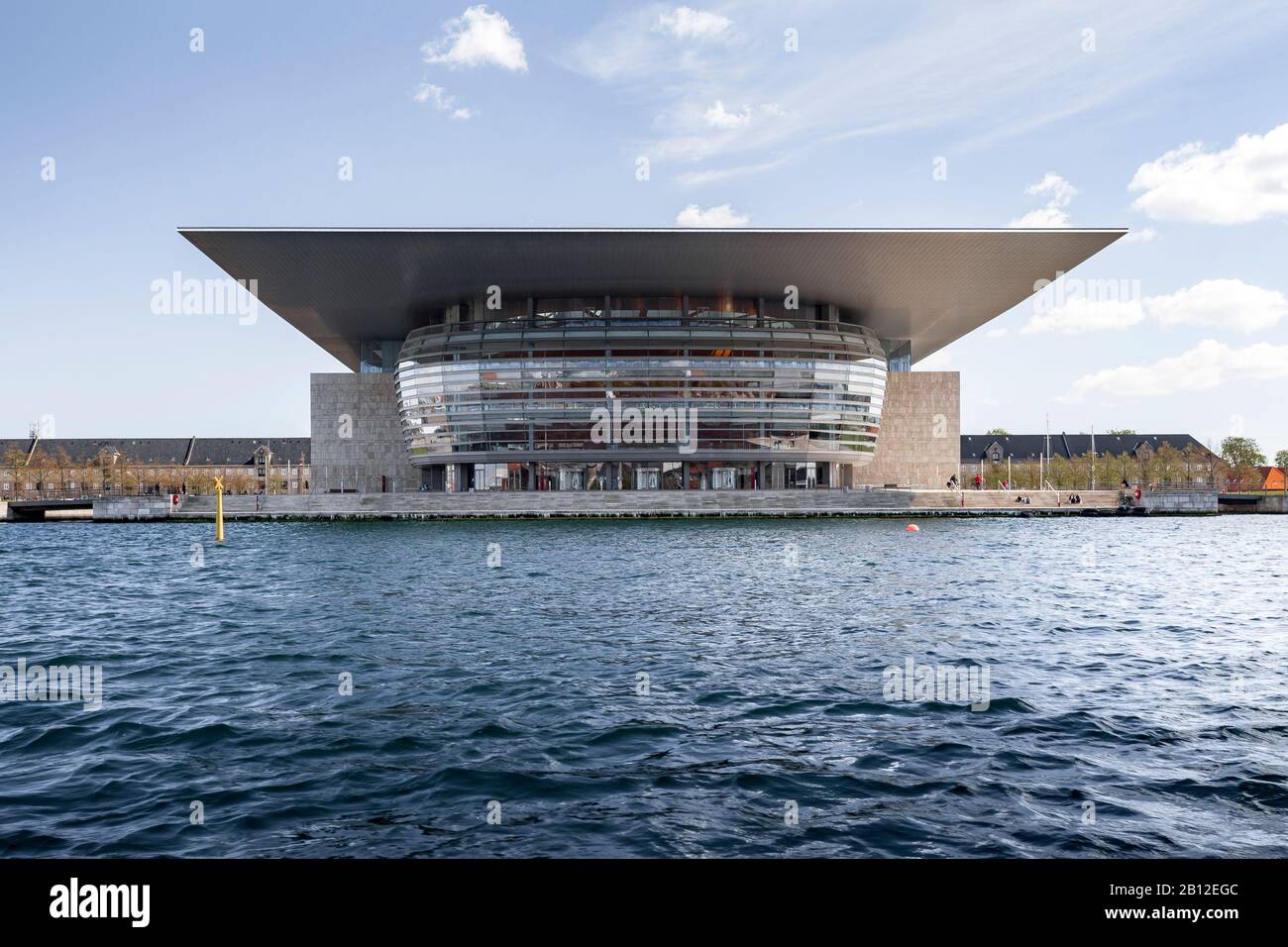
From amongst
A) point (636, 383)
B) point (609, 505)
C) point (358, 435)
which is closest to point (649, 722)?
point (609, 505)

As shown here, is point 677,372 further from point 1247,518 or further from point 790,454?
point 1247,518

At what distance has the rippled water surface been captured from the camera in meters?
5.64

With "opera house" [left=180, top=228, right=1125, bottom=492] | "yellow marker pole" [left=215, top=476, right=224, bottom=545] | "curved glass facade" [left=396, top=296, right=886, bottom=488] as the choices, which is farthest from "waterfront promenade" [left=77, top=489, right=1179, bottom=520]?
"yellow marker pole" [left=215, top=476, right=224, bottom=545]

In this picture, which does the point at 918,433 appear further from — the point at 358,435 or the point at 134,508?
the point at 134,508

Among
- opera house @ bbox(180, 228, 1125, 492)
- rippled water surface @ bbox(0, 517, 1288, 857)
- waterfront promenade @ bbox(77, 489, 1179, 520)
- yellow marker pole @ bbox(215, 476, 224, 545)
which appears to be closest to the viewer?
rippled water surface @ bbox(0, 517, 1288, 857)

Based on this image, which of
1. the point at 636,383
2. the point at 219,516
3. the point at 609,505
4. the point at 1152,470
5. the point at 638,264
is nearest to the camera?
the point at 219,516

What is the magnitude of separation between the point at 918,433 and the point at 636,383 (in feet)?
86.8

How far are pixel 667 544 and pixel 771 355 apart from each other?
33.0 metres

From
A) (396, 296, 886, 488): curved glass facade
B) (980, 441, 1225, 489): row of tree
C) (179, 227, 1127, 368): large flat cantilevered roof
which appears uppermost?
(179, 227, 1127, 368): large flat cantilevered roof

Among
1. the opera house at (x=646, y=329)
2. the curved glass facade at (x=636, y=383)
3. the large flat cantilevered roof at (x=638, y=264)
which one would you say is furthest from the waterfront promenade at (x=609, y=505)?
the large flat cantilevered roof at (x=638, y=264)

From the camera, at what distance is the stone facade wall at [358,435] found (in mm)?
73688

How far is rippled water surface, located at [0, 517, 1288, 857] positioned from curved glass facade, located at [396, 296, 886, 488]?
4275 centimetres

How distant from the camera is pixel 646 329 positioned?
204 feet

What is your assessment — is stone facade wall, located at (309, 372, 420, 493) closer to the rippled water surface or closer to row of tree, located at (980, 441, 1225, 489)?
the rippled water surface
